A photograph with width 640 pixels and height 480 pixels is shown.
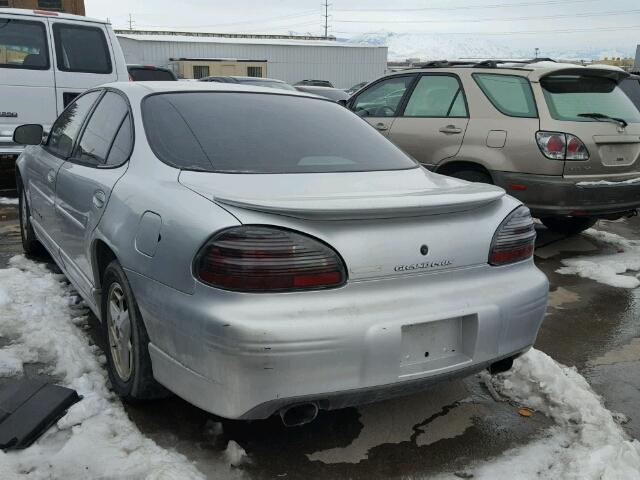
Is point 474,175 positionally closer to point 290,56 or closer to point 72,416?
point 72,416

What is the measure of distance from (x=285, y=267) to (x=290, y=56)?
1661 inches

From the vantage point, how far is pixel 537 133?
5.17 metres

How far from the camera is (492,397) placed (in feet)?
10.1

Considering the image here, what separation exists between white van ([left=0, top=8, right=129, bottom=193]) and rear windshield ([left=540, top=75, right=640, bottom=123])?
16.9ft

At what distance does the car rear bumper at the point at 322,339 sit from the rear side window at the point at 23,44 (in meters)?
5.82

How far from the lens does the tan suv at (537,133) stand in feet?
16.8

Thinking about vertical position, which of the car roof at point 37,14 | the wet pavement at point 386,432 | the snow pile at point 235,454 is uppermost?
the car roof at point 37,14

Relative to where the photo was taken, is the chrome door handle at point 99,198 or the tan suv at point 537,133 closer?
the chrome door handle at point 99,198

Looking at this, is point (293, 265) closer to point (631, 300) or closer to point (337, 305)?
point (337, 305)

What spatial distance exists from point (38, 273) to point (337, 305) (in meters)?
3.29

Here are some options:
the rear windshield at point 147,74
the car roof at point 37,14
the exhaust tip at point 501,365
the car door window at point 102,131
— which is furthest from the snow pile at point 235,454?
the rear windshield at point 147,74

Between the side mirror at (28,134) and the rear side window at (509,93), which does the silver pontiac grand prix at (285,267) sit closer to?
the side mirror at (28,134)

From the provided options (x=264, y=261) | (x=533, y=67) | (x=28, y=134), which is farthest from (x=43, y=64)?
(x=264, y=261)

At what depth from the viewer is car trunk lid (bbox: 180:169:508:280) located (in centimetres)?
220
